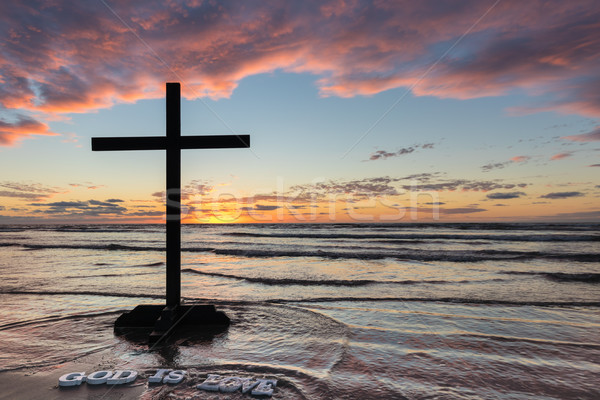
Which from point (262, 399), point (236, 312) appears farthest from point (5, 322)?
point (262, 399)

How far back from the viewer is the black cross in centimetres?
568

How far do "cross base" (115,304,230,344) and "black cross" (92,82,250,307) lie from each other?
0.81 feet

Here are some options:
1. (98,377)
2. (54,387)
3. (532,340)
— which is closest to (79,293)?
(54,387)

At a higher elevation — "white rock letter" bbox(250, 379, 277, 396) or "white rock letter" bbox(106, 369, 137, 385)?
"white rock letter" bbox(106, 369, 137, 385)

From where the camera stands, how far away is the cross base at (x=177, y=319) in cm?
567

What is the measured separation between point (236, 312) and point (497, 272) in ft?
37.2

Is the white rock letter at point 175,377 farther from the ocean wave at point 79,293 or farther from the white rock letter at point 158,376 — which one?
the ocean wave at point 79,293

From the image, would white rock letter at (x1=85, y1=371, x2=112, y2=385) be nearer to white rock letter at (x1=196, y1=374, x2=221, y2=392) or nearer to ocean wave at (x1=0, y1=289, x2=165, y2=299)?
white rock letter at (x1=196, y1=374, x2=221, y2=392)

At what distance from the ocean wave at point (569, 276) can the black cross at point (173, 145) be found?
12556mm

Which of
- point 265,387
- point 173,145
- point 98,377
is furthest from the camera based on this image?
point 173,145

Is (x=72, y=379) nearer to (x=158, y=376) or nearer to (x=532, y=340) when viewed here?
(x=158, y=376)

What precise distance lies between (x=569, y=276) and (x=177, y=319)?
14024 millimetres

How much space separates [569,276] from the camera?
41.4ft

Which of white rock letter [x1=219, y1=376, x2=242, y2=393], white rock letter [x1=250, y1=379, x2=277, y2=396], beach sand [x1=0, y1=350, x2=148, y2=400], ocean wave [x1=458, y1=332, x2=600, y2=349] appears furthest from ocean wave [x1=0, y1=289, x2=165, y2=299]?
ocean wave [x1=458, y1=332, x2=600, y2=349]
